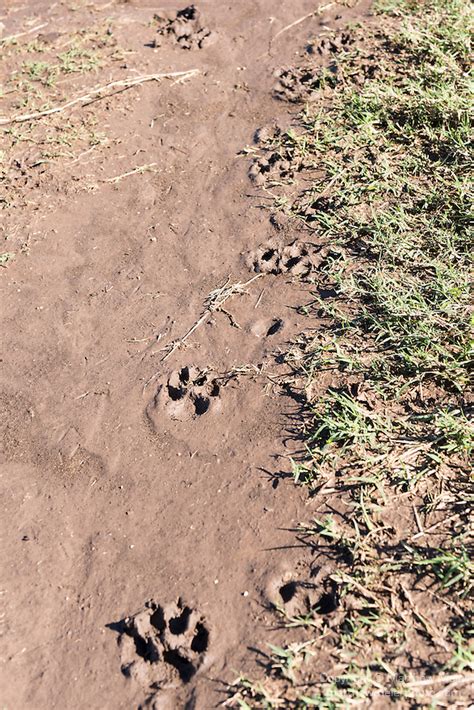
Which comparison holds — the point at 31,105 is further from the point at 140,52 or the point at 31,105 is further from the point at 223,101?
the point at 223,101

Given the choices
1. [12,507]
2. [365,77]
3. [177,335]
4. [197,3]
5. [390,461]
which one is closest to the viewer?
[390,461]

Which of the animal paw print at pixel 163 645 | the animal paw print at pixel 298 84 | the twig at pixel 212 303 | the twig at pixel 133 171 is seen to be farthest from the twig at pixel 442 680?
the animal paw print at pixel 298 84

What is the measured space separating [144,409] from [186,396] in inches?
7.4

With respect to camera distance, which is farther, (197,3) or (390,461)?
(197,3)

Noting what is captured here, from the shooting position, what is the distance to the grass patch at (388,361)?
2324 mm

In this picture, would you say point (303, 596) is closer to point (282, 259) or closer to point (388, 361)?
point (388, 361)

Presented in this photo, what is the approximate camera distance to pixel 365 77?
464 centimetres

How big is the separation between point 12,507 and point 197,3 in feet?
14.0

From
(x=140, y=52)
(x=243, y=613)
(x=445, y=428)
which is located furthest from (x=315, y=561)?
(x=140, y=52)

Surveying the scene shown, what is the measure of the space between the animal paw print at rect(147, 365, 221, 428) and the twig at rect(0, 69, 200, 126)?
7.96 ft

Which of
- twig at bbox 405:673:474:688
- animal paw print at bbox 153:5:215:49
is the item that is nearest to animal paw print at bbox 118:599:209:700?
twig at bbox 405:673:474:688

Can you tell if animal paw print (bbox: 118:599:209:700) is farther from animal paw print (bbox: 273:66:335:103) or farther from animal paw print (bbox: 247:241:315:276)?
animal paw print (bbox: 273:66:335:103)

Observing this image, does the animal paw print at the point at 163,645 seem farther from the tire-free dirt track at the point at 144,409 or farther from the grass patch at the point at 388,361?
the grass patch at the point at 388,361

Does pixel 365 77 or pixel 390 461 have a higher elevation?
pixel 365 77
